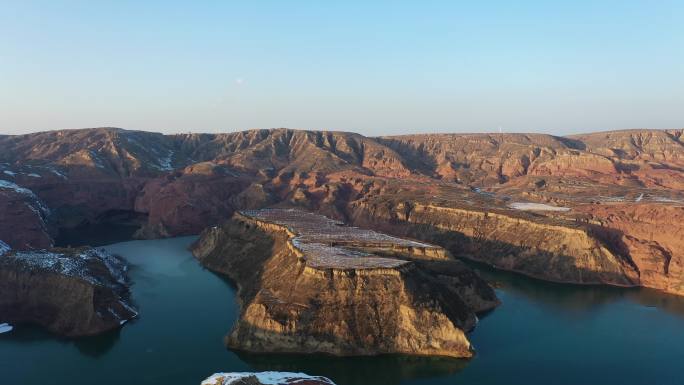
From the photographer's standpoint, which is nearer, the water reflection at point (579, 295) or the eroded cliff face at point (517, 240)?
the water reflection at point (579, 295)

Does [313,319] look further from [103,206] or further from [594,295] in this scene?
[103,206]

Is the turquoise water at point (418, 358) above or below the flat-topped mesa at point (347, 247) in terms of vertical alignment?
below

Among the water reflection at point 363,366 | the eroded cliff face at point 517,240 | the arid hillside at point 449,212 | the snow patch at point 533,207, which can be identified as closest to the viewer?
the water reflection at point 363,366

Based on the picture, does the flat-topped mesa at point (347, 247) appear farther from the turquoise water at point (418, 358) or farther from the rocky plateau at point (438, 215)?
the turquoise water at point (418, 358)

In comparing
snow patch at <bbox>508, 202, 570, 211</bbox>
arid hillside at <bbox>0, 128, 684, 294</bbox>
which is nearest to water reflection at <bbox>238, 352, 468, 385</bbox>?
arid hillside at <bbox>0, 128, 684, 294</bbox>

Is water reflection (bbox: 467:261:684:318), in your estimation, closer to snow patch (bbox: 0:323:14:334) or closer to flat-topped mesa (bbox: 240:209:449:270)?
flat-topped mesa (bbox: 240:209:449:270)

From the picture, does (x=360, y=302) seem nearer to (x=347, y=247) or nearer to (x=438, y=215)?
(x=347, y=247)

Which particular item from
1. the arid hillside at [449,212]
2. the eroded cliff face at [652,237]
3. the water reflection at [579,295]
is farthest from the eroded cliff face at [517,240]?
the water reflection at [579,295]
